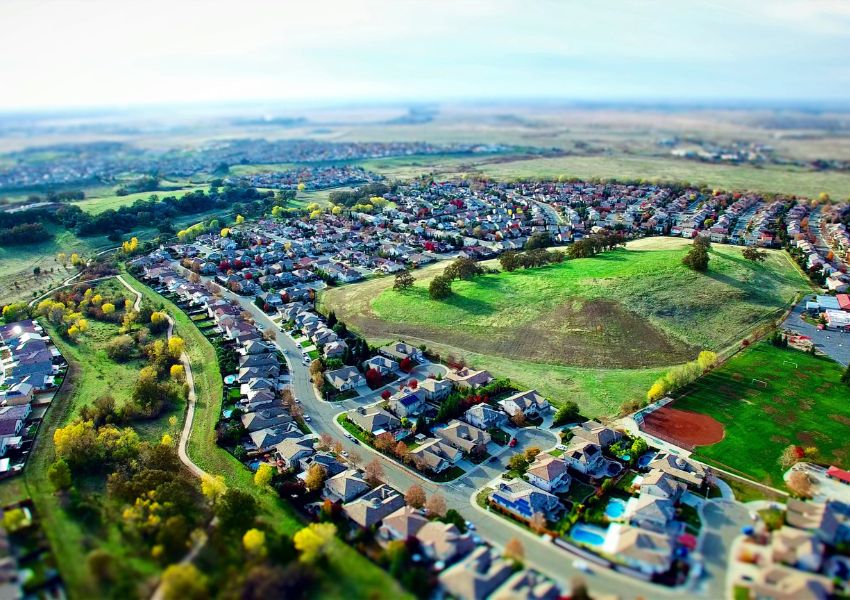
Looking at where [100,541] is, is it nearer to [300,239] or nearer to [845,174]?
[300,239]

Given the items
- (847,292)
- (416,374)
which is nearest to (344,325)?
(416,374)

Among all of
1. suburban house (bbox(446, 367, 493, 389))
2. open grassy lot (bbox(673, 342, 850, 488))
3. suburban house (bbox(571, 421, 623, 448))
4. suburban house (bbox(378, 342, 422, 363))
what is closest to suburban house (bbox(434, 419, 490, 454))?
suburban house (bbox(446, 367, 493, 389))

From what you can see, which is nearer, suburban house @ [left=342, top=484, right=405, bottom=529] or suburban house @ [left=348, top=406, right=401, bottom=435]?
suburban house @ [left=342, top=484, right=405, bottom=529]

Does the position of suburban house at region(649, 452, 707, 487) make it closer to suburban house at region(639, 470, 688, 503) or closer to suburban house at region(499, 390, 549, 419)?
suburban house at region(639, 470, 688, 503)

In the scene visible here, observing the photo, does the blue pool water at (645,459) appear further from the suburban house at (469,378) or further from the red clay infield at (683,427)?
the suburban house at (469,378)

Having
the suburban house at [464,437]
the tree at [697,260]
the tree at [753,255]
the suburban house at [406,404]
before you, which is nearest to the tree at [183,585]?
the suburban house at [464,437]
